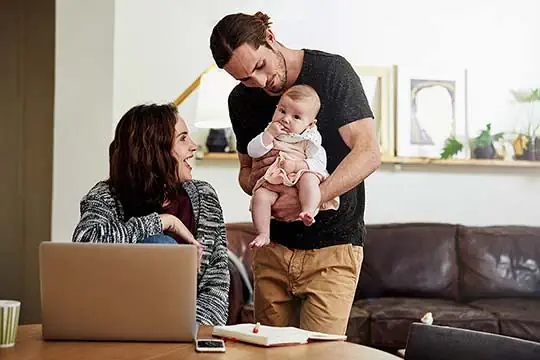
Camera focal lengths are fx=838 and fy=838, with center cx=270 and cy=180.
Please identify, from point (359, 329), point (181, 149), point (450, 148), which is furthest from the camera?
A: point (450, 148)

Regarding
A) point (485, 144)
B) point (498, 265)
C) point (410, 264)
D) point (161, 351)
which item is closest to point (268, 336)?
point (161, 351)

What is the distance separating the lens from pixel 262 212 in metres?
2.36

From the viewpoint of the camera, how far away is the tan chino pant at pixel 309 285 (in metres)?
2.34

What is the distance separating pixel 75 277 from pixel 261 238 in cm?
61

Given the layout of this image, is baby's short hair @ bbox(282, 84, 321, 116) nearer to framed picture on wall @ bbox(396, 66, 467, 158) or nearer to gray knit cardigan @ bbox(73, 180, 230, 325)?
gray knit cardigan @ bbox(73, 180, 230, 325)

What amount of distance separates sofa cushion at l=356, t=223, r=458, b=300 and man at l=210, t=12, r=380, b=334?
2.21 m

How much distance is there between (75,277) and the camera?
73.6 inches

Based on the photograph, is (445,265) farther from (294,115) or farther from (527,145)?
(294,115)

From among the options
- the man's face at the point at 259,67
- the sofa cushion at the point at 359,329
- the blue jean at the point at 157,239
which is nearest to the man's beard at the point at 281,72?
the man's face at the point at 259,67

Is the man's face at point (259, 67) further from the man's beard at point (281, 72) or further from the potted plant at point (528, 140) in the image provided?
the potted plant at point (528, 140)

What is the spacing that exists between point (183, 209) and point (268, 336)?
79 centimetres

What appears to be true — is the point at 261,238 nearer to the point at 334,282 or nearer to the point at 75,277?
the point at 334,282

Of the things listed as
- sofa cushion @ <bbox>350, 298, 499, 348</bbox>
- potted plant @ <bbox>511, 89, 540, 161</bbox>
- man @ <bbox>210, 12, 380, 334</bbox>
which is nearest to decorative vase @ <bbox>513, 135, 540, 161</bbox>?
potted plant @ <bbox>511, 89, 540, 161</bbox>

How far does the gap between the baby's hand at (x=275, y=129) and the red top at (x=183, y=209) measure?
0.39 m
